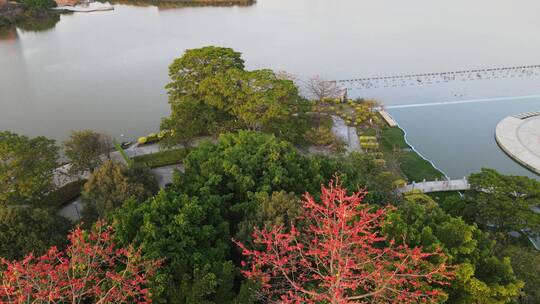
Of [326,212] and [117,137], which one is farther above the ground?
[326,212]

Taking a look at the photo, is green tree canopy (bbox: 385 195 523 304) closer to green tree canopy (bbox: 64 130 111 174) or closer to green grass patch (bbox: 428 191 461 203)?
green grass patch (bbox: 428 191 461 203)

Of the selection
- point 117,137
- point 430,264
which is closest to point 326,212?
point 430,264

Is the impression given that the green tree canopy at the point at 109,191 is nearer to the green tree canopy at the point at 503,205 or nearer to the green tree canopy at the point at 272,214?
the green tree canopy at the point at 272,214

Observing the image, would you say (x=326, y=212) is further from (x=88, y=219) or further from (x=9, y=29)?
(x=9, y=29)

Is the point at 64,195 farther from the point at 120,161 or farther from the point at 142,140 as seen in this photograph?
Answer: the point at 142,140

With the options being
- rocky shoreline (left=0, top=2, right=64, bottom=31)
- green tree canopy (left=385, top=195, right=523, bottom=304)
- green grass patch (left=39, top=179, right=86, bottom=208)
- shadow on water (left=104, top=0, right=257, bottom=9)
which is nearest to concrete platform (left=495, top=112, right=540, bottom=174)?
green tree canopy (left=385, top=195, right=523, bottom=304)

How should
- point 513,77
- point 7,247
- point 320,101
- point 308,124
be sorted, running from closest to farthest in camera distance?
point 7,247 → point 308,124 → point 320,101 → point 513,77

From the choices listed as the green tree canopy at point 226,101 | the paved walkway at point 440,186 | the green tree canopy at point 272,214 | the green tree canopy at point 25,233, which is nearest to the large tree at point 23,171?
the green tree canopy at point 25,233
